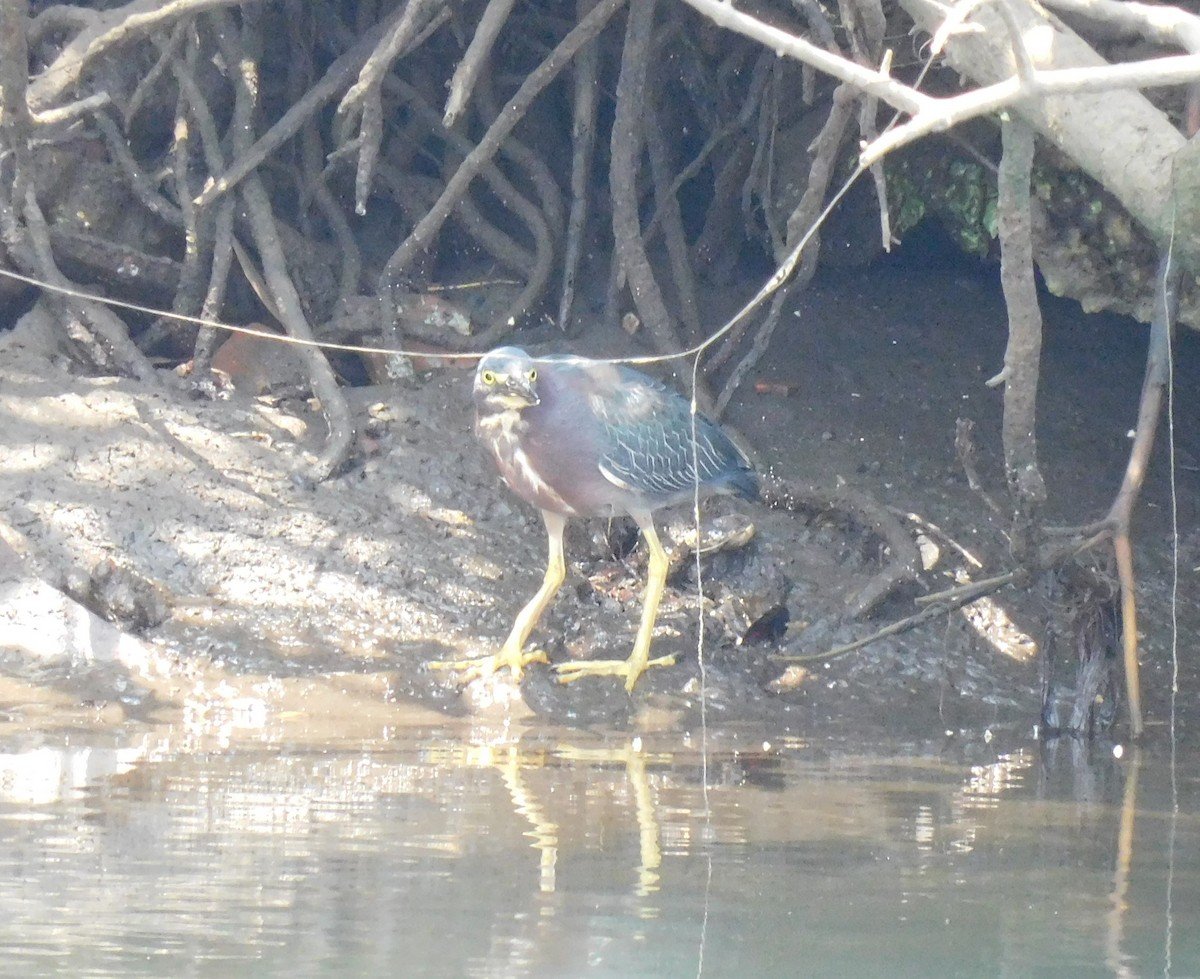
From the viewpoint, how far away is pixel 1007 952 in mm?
2781

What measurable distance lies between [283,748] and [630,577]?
1847 mm

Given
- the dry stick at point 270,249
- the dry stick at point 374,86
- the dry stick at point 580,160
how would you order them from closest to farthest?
the dry stick at point 374,86 < the dry stick at point 270,249 < the dry stick at point 580,160

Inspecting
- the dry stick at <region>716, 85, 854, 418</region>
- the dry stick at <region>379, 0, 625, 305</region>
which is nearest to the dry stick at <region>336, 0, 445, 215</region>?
the dry stick at <region>379, 0, 625, 305</region>

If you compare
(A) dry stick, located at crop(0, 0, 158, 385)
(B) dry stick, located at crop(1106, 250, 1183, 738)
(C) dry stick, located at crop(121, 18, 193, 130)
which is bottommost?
(B) dry stick, located at crop(1106, 250, 1183, 738)

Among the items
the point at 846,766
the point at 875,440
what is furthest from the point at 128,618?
the point at 875,440

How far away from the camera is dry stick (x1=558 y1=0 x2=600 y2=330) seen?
22.6 ft

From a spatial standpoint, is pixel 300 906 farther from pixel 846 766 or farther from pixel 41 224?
pixel 41 224

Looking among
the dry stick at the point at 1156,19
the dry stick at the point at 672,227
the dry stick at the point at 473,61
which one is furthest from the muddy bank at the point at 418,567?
the dry stick at the point at 1156,19

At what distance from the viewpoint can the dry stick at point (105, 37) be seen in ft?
19.4

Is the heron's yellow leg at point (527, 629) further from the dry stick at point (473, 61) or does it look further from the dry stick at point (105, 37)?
the dry stick at point (105, 37)

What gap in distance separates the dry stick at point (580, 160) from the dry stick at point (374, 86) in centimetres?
88

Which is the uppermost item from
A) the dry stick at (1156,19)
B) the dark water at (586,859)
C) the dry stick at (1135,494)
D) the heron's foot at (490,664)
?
the dry stick at (1156,19)

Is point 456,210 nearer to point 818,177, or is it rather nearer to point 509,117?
point 509,117

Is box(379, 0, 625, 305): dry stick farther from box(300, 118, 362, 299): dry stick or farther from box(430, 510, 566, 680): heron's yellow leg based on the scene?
box(430, 510, 566, 680): heron's yellow leg
